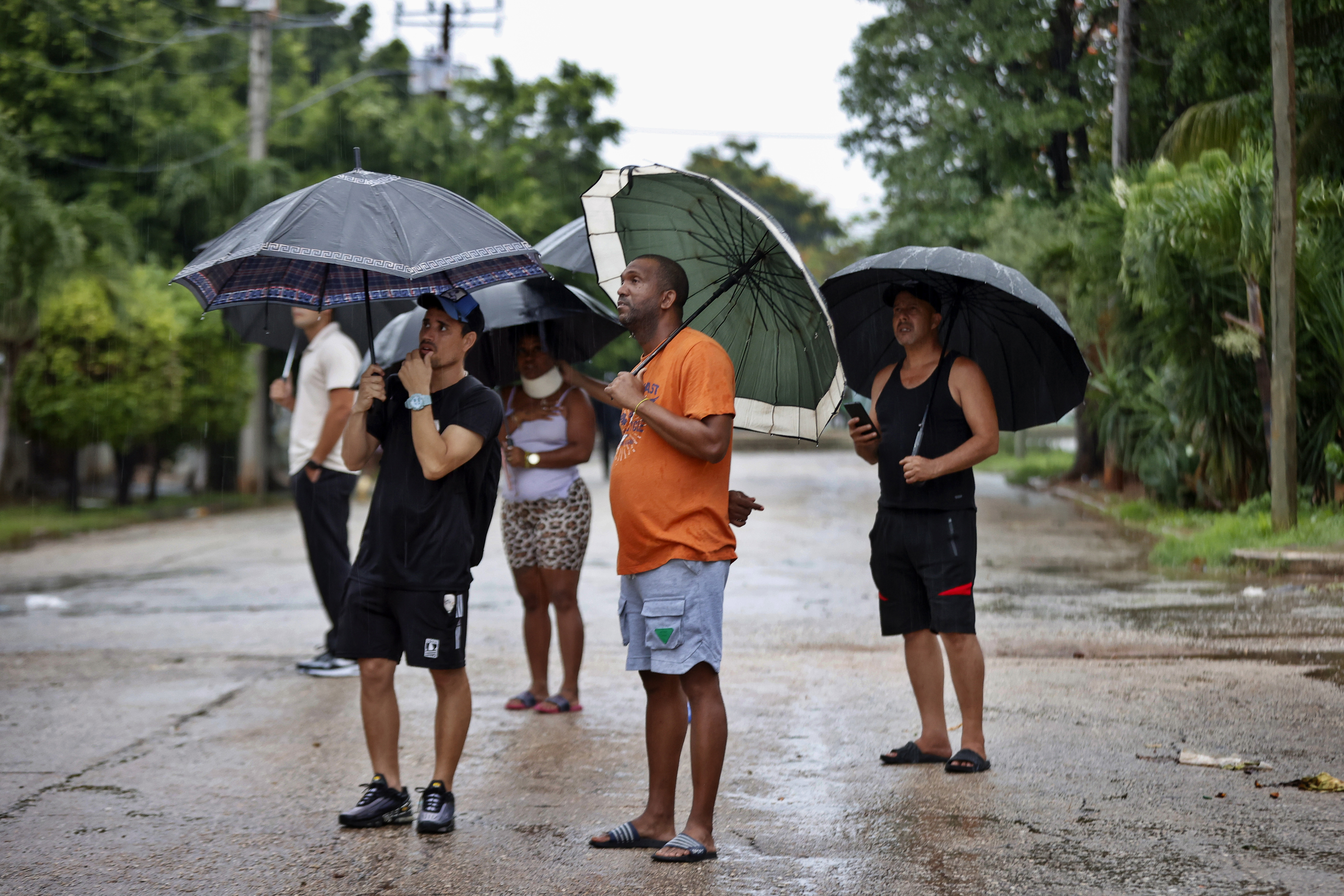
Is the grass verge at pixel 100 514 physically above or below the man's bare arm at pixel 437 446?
below

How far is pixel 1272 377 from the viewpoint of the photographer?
11.8 m

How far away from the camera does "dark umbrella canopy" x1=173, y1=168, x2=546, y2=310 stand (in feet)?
14.1

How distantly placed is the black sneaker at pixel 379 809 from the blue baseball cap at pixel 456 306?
63.4 inches

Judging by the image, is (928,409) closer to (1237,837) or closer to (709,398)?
(709,398)

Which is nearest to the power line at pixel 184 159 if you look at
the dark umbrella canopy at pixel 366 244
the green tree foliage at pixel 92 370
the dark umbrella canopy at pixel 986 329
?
the green tree foliage at pixel 92 370

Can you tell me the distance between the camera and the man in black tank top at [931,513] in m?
5.32

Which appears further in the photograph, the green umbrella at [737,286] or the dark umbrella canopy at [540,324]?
the dark umbrella canopy at [540,324]

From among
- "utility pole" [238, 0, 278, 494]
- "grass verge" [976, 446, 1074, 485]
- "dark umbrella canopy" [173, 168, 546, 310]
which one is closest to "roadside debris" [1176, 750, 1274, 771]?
"dark umbrella canopy" [173, 168, 546, 310]

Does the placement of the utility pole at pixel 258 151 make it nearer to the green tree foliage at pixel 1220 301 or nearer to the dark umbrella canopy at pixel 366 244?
the green tree foliage at pixel 1220 301

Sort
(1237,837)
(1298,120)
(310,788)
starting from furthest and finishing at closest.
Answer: (1298,120)
(310,788)
(1237,837)

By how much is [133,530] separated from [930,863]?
1613 cm

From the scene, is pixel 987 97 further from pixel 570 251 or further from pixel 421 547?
pixel 421 547

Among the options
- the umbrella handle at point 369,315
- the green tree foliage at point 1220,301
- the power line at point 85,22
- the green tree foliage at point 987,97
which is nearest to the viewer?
the umbrella handle at point 369,315

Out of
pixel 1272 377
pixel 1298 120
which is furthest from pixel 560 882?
pixel 1298 120
